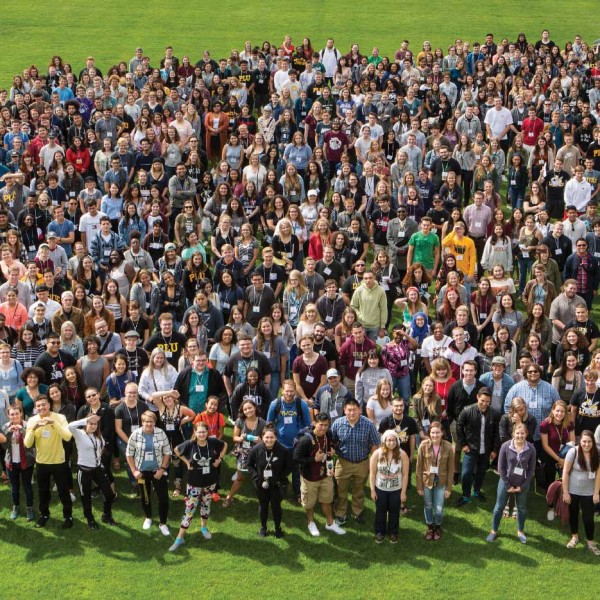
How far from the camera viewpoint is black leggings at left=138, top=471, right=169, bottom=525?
1127cm

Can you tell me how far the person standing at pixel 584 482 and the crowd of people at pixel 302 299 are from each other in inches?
0.8

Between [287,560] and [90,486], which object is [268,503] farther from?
[90,486]

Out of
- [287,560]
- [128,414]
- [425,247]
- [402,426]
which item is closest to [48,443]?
[128,414]

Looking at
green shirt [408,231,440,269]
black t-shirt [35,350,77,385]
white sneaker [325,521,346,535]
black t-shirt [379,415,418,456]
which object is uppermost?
green shirt [408,231,440,269]

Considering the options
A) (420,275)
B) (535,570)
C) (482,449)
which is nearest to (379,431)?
(482,449)

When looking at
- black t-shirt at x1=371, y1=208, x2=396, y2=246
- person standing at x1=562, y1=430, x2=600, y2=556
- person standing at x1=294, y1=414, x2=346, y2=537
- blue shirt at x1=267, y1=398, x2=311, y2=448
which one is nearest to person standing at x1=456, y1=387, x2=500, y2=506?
Result: person standing at x1=562, y1=430, x2=600, y2=556

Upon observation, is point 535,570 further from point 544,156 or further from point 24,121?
point 24,121

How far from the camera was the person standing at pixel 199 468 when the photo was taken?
1109 cm

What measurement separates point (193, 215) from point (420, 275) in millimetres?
4063

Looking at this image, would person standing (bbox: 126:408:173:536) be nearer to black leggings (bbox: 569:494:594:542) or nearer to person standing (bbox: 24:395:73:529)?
person standing (bbox: 24:395:73:529)

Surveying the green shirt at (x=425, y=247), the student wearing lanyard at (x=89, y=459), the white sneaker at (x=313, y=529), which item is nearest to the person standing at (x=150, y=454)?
the student wearing lanyard at (x=89, y=459)

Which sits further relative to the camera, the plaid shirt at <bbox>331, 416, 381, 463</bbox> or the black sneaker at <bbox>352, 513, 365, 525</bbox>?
the black sneaker at <bbox>352, 513, 365, 525</bbox>

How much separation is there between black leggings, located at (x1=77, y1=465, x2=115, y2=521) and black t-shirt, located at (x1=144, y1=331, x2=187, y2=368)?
6.43 ft

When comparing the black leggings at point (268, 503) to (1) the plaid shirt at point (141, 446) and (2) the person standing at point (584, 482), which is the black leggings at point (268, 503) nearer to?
(1) the plaid shirt at point (141, 446)
